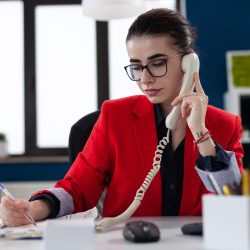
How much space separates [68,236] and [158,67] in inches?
29.5

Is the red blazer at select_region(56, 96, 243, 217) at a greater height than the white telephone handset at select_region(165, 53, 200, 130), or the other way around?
the white telephone handset at select_region(165, 53, 200, 130)

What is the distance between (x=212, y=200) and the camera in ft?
2.67

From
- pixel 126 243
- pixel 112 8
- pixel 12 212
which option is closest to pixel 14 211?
pixel 12 212

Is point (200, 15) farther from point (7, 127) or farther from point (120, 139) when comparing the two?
point (120, 139)

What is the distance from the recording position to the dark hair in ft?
5.08

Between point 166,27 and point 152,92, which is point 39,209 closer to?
point 152,92

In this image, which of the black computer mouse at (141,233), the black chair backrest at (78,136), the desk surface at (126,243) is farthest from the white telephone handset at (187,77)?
the black computer mouse at (141,233)

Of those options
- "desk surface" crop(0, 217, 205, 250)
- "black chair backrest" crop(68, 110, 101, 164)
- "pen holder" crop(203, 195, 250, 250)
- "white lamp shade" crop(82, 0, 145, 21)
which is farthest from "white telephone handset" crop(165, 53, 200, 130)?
"white lamp shade" crop(82, 0, 145, 21)

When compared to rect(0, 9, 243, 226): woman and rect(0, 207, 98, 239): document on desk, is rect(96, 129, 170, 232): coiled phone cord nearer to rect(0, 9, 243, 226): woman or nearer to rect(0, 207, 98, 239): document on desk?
rect(0, 9, 243, 226): woman

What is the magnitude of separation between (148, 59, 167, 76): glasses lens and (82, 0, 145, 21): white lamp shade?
0.86m

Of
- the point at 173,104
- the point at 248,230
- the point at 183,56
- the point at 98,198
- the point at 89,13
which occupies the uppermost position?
the point at 89,13

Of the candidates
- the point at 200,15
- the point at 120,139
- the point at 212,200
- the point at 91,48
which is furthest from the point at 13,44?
the point at 212,200

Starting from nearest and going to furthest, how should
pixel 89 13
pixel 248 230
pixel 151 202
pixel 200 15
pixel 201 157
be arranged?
pixel 248 230
pixel 201 157
pixel 151 202
pixel 89 13
pixel 200 15

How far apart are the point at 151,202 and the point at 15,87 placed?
111 inches
